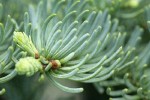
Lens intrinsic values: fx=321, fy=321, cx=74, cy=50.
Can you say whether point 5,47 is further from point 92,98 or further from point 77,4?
point 92,98

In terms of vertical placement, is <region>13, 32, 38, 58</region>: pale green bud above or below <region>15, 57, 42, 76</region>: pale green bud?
above

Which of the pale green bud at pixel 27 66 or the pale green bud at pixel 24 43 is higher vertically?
the pale green bud at pixel 24 43

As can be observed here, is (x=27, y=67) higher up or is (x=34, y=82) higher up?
(x=27, y=67)

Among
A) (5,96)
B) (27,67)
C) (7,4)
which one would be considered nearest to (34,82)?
(5,96)

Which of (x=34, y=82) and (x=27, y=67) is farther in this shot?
(x=34, y=82)
